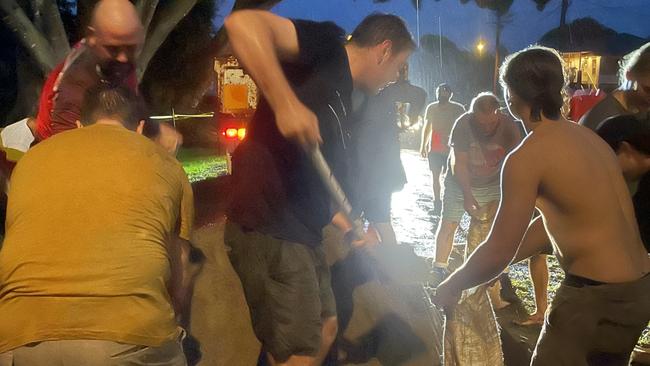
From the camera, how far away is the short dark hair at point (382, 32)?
3.02m

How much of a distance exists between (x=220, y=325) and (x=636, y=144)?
122 inches

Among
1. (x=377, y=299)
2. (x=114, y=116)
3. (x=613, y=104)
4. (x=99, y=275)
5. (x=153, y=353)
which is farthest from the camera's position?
(x=377, y=299)

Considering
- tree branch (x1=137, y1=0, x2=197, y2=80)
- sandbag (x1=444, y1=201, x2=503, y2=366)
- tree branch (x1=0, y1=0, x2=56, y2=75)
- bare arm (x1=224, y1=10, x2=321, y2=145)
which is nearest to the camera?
bare arm (x1=224, y1=10, x2=321, y2=145)

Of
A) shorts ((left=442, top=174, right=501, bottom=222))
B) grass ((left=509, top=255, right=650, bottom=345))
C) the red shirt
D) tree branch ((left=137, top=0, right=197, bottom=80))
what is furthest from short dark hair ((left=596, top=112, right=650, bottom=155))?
tree branch ((left=137, top=0, right=197, bottom=80))

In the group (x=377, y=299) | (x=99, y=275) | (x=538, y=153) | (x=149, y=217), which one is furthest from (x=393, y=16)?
(x=377, y=299)

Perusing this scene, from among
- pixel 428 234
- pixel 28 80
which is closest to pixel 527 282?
pixel 428 234

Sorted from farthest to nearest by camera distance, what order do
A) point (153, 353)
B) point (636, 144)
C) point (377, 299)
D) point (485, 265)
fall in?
point (377, 299)
point (636, 144)
point (485, 265)
point (153, 353)

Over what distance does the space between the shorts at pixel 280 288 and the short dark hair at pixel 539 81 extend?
3.83ft

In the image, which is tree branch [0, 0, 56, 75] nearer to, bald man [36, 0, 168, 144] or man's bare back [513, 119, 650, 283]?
bald man [36, 0, 168, 144]

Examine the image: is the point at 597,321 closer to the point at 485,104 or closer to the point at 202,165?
the point at 485,104

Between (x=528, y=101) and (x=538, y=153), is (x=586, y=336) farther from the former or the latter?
(x=528, y=101)

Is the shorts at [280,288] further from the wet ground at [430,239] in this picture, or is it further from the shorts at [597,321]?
the wet ground at [430,239]

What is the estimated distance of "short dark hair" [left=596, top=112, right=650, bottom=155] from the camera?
307 cm

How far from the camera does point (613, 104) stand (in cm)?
437
